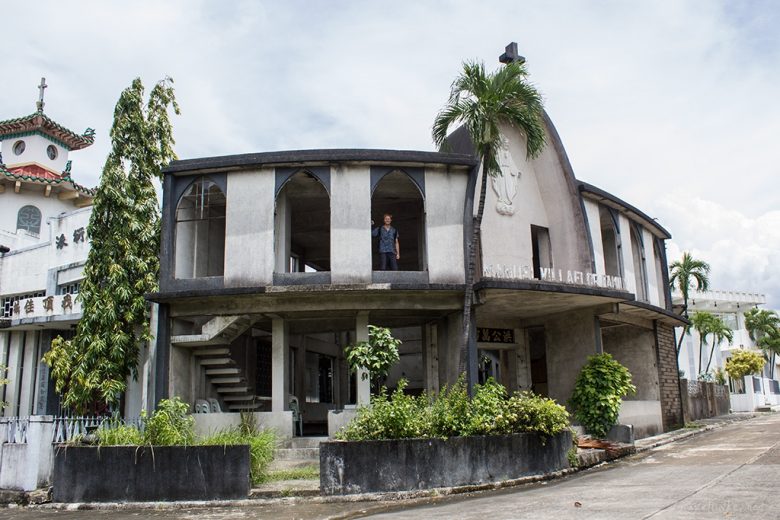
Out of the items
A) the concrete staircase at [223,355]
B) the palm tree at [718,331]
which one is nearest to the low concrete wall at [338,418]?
the concrete staircase at [223,355]

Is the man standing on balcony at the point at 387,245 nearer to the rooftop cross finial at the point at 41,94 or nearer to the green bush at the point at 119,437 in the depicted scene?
the green bush at the point at 119,437

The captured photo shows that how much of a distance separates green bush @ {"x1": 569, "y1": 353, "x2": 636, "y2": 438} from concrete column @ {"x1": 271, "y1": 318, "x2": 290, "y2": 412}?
287 inches

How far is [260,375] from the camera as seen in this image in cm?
2161

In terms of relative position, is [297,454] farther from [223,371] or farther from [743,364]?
[743,364]

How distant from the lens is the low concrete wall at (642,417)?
737 inches

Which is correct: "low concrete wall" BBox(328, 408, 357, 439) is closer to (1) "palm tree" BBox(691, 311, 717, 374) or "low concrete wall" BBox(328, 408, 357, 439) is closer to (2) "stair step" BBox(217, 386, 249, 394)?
(2) "stair step" BBox(217, 386, 249, 394)

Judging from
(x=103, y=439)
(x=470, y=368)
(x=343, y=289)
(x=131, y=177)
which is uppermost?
(x=131, y=177)

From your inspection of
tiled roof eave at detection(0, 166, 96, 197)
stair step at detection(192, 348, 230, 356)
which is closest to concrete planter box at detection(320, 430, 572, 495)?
stair step at detection(192, 348, 230, 356)

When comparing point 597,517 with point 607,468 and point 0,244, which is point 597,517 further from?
point 0,244

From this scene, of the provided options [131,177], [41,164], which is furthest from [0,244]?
[131,177]

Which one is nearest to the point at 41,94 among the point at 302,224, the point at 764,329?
the point at 302,224

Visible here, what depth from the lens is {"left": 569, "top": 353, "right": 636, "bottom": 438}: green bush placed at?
55.5ft

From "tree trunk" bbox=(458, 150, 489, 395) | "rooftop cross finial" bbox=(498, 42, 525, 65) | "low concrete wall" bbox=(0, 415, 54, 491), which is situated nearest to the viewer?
"low concrete wall" bbox=(0, 415, 54, 491)

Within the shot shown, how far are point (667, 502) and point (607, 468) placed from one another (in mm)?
5407
